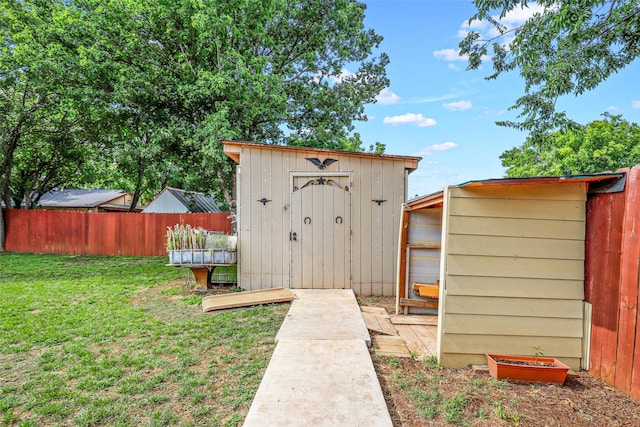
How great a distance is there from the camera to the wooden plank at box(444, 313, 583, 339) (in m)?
2.70

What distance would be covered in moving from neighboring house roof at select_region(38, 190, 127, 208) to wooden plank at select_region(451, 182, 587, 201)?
21436mm

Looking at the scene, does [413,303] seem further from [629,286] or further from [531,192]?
[629,286]

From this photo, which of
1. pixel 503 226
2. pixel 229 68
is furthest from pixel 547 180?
pixel 229 68

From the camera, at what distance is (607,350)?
2455mm

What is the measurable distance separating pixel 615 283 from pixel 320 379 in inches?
87.1

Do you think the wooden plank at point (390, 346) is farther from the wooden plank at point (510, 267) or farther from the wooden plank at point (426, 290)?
the wooden plank at point (426, 290)

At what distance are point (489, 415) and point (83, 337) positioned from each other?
12.2ft

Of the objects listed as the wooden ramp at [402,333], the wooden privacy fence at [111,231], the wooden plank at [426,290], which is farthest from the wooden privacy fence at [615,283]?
the wooden privacy fence at [111,231]

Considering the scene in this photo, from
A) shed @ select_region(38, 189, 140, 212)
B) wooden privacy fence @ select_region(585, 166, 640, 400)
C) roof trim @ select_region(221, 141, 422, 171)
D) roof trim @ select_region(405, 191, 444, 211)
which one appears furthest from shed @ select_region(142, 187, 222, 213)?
wooden privacy fence @ select_region(585, 166, 640, 400)

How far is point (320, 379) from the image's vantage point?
2.37m

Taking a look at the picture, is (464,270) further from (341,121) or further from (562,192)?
(341,121)

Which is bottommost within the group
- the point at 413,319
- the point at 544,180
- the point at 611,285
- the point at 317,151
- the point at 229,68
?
the point at 413,319

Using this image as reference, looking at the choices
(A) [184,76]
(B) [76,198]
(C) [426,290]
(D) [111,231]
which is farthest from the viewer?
(B) [76,198]

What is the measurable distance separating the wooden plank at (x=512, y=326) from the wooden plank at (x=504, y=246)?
521mm
